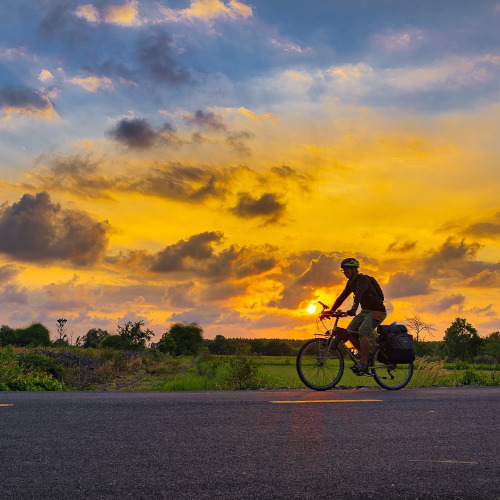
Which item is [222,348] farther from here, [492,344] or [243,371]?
[492,344]

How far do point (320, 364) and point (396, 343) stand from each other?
179cm

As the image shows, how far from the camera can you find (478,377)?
630 inches

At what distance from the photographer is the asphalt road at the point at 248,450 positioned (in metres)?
4.18

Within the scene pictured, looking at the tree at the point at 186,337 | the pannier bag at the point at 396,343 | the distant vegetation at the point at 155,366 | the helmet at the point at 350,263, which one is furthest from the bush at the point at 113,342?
the helmet at the point at 350,263

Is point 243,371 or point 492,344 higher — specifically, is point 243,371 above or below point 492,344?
below

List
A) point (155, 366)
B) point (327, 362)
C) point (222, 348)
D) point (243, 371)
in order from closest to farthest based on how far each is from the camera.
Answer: point (327, 362)
point (243, 371)
point (222, 348)
point (155, 366)

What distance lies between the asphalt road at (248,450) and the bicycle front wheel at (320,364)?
3.86 metres

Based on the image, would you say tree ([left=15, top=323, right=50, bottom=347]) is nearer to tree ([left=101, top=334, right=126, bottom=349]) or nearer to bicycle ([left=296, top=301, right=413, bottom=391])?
tree ([left=101, top=334, right=126, bottom=349])

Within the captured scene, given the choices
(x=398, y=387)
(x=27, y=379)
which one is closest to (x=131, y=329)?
(x=27, y=379)

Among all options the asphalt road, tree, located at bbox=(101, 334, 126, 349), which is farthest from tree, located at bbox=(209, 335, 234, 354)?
tree, located at bbox=(101, 334, 126, 349)

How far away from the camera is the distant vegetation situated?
1584 centimetres

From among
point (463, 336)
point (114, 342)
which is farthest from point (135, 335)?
point (463, 336)

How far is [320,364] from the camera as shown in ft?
39.5

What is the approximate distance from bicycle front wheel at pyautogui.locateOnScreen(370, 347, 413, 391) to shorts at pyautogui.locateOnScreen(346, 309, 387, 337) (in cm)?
69
